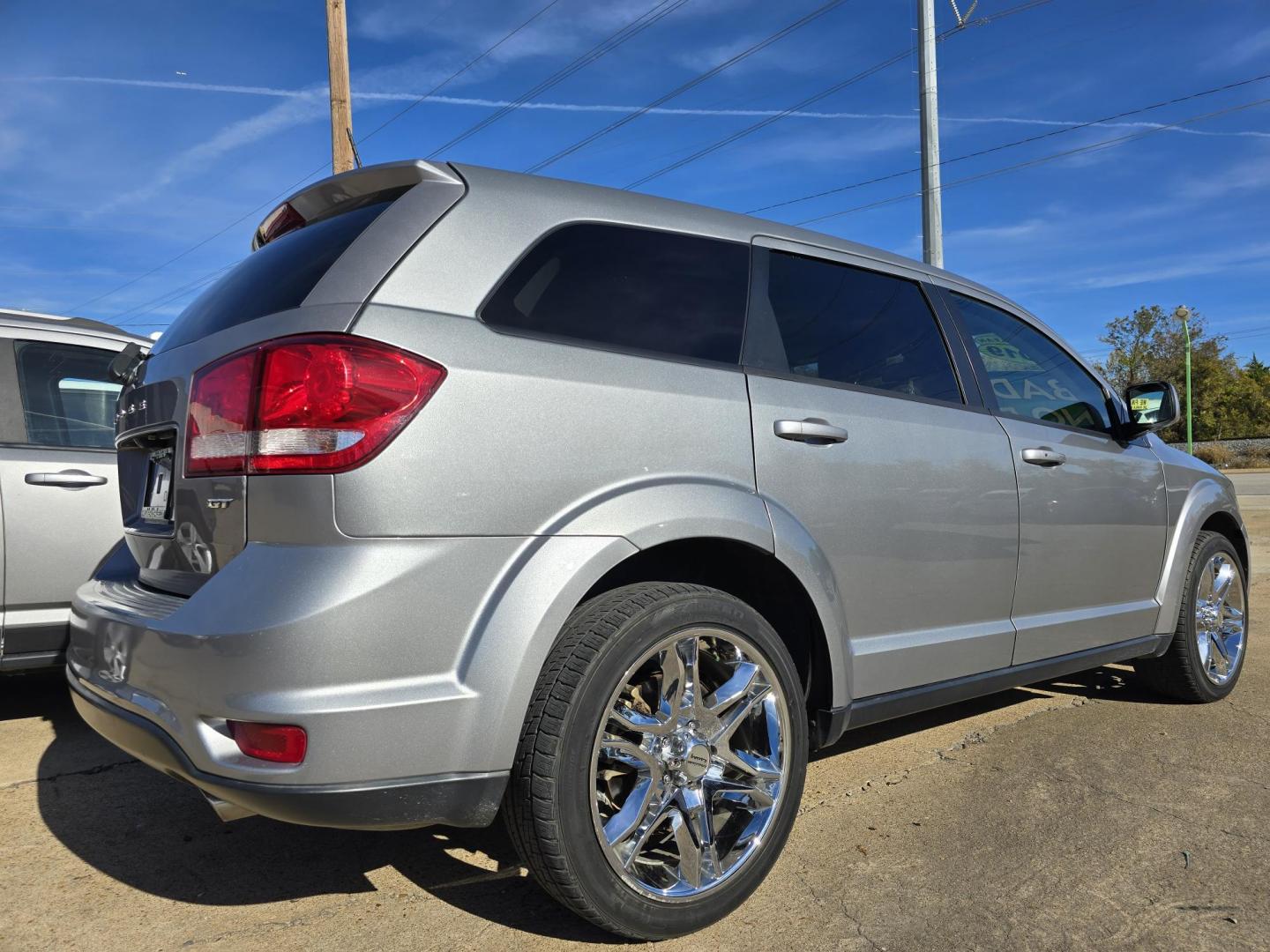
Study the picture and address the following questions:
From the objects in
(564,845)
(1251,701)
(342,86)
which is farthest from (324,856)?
(342,86)

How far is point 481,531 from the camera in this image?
6.69 ft

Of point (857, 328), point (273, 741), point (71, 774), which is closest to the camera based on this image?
point (273, 741)

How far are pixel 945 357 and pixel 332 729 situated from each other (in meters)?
2.40

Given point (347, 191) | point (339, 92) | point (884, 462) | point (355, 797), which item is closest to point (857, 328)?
point (884, 462)

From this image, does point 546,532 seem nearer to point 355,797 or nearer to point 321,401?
point 321,401

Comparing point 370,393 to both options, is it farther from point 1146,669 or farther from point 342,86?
point 342,86

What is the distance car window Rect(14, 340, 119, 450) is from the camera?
13.4 feet

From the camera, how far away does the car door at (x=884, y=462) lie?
270cm

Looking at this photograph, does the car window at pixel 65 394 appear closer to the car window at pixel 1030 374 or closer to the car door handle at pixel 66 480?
the car door handle at pixel 66 480

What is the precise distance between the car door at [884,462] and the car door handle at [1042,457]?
0.46 feet

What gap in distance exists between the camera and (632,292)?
2514 millimetres

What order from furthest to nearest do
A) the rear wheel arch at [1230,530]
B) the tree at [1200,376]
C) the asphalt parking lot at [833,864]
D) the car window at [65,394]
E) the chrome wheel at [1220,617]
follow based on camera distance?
the tree at [1200,376]
the rear wheel arch at [1230,530]
the chrome wheel at [1220,617]
the car window at [65,394]
the asphalt parking lot at [833,864]

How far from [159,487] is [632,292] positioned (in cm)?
129

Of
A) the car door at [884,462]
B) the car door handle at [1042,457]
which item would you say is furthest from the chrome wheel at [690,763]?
the car door handle at [1042,457]
